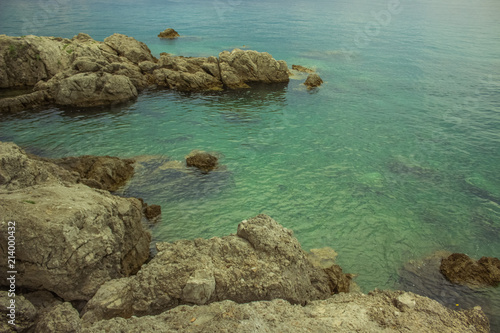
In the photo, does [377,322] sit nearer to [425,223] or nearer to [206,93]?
[425,223]

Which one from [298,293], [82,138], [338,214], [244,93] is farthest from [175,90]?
[298,293]

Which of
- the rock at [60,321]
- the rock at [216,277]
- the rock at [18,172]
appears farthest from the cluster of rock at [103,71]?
the rock at [60,321]

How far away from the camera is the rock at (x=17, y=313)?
8.83m

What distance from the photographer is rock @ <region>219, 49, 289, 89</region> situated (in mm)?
39688

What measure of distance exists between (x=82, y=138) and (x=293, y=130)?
17.3 metres

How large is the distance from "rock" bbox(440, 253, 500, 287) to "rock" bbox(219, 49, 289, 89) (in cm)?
2934

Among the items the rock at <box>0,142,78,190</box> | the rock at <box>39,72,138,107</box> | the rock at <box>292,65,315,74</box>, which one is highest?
the rock at <box>0,142,78,190</box>

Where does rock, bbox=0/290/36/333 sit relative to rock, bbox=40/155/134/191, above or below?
above

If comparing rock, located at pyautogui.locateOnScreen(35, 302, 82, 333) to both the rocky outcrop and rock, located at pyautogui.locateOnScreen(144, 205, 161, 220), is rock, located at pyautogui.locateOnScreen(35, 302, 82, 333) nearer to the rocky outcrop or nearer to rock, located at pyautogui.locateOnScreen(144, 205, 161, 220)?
the rocky outcrop

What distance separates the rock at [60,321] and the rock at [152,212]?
9.16 m

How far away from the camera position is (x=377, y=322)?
9.80 meters

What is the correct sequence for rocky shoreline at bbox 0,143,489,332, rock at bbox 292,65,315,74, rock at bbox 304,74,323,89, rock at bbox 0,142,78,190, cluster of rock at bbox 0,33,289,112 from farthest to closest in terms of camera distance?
rock at bbox 292,65,315,74 < rock at bbox 304,74,323,89 < cluster of rock at bbox 0,33,289,112 < rock at bbox 0,142,78,190 < rocky shoreline at bbox 0,143,489,332

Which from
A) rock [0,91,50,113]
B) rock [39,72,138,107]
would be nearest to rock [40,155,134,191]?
rock [39,72,138,107]

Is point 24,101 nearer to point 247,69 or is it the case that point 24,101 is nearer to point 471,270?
point 247,69
